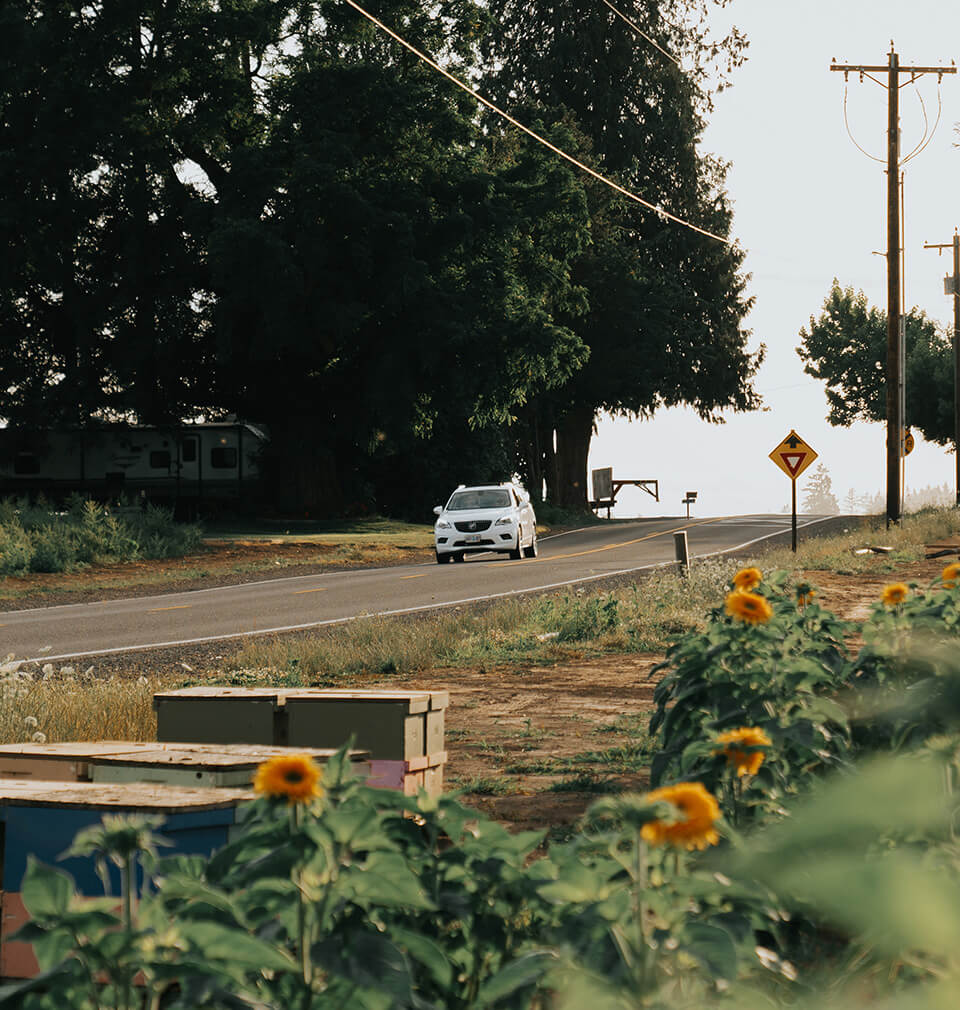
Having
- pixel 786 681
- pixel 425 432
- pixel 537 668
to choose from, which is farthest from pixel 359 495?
pixel 786 681

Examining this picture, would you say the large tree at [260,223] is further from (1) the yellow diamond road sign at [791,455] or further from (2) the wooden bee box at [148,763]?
(2) the wooden bee box at [148,763]

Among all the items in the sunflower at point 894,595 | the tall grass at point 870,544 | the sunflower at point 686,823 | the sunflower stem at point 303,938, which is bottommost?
the tall grass at point 870,544

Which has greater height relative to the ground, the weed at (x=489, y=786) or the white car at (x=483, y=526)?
the white car at (x=483, y=526)

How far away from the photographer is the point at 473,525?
26.0 metres

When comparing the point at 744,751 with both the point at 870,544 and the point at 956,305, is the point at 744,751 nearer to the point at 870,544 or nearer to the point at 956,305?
the point at 870,544

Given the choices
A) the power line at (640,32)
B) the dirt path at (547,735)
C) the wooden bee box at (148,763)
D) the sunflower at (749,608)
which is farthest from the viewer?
the power line at (640,32)

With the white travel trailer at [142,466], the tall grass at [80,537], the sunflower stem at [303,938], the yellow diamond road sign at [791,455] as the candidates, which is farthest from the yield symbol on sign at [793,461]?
the white travel trailer at [142,466]

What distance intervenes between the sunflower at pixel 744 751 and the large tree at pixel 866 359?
53457mm

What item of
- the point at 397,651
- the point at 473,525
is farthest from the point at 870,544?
the point at 397,651

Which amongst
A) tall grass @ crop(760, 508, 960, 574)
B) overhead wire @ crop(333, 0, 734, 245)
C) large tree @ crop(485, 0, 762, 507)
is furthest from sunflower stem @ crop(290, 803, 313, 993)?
large tree @ crop(485, 0, 762, 507)

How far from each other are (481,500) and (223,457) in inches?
616

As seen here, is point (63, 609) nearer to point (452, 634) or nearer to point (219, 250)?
point (452, 634)

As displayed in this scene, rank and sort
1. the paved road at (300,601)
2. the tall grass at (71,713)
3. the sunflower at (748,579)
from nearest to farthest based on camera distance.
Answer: the sunflower at (748,579) → the tall grass at (71,713) → the paved road at (300,601)

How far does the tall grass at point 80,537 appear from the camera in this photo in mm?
23641
